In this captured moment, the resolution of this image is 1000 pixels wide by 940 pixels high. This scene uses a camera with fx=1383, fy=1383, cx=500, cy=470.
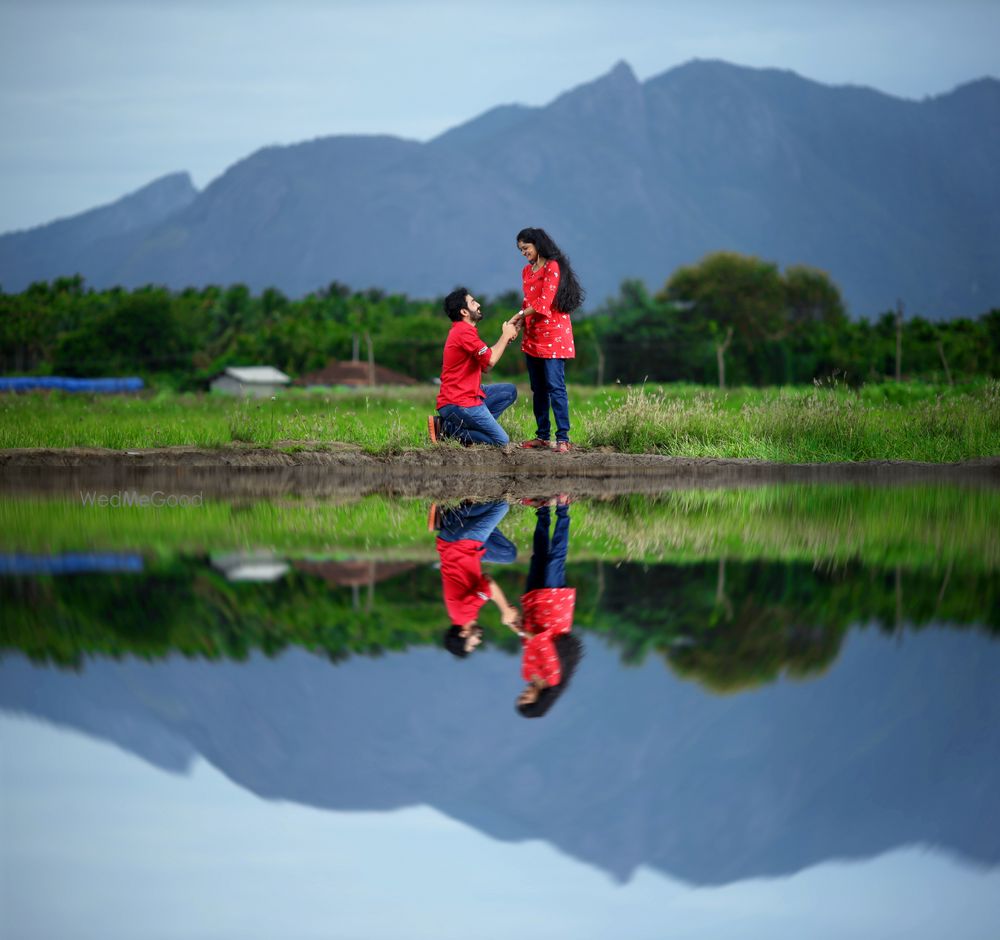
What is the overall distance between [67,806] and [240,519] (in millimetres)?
5640

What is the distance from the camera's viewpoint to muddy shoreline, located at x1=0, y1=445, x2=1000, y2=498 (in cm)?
1120

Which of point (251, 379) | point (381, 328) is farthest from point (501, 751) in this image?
point (381, 328)

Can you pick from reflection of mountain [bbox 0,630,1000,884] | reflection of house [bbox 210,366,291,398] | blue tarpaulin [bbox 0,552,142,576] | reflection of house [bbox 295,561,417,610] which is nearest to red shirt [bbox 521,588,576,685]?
reflection of mountain [bbox 0,630,1000,884]

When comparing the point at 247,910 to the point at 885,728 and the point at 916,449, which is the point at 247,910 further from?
the point at 916,449

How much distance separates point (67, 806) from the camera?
9.85 feet

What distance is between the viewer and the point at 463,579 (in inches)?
230

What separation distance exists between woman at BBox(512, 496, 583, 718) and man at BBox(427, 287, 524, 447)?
13.2ft

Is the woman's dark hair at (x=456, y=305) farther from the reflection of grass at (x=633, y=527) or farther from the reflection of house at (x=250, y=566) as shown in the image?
A: the reflection of house at (x=250, y=566)

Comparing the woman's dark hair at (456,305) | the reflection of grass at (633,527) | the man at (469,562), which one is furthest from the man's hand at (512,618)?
the woman's dark hair at (456,305)

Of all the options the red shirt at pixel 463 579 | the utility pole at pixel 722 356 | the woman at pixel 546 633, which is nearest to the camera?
the woman at pixel 546 633

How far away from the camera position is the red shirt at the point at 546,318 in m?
11.6

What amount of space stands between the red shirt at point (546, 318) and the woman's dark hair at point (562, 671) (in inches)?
284

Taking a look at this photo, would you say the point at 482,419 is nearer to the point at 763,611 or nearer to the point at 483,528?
the point at 483,528

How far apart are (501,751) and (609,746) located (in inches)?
10.3
